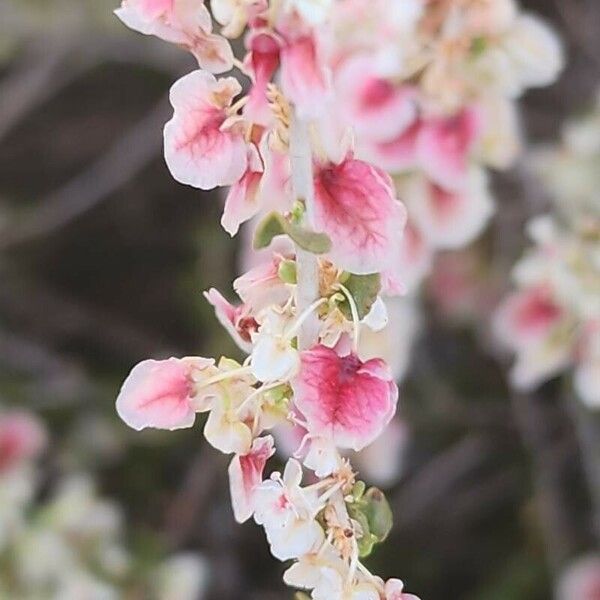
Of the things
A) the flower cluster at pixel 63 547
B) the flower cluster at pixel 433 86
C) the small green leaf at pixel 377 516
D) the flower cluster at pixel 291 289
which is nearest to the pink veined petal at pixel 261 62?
the flower cluster at pixel 291 289

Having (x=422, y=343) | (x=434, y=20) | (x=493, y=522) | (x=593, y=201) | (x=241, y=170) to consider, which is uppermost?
(x=241, y=170)

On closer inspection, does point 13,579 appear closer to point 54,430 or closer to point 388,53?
point 54,430

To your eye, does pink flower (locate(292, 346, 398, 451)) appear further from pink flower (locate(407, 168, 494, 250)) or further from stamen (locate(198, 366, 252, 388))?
pink flower (locate(407, 168, 494, 250))

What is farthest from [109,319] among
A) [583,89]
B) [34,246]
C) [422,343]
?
[583,89]

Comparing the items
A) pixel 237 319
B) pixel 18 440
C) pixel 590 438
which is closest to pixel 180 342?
pixel 18 440

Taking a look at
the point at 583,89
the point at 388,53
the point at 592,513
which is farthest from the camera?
the point at 583,89

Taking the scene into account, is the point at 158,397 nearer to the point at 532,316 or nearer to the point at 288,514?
the point at 288,514

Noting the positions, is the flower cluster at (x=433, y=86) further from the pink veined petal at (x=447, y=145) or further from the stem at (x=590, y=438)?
the stem at (x=590, y=438)
